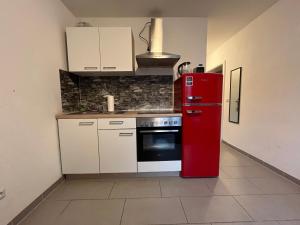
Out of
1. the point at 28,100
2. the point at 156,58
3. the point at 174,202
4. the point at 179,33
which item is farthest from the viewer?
the point at 179,33

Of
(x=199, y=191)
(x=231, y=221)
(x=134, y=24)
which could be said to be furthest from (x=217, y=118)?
(x=134, y=24)

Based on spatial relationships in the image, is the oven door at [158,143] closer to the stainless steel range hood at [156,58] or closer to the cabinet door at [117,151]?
the cabinet door at [117,151]

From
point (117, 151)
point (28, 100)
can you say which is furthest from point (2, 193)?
point (117, 151)

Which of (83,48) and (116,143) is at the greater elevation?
(83,48)

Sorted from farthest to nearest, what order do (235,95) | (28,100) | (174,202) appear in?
(235,95)
(174,202)
(28,100)

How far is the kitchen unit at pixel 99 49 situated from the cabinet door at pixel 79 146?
2.59ft

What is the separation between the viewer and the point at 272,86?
7.92 ft

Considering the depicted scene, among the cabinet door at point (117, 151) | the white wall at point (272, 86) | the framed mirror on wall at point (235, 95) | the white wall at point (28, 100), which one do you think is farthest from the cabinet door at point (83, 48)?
the framed mirror on wall at point (235, 95)

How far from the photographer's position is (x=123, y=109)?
2.79 meters

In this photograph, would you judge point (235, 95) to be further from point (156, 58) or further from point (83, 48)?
point (83, 48)

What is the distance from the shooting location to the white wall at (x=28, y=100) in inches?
53.4

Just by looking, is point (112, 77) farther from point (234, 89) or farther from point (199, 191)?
point (234, 89)

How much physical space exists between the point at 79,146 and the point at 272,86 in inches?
113

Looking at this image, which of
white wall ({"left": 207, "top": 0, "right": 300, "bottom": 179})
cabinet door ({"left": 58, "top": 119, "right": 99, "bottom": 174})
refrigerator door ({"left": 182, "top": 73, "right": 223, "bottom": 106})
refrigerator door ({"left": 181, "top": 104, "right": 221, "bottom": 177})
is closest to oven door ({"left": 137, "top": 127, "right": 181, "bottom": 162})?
refrigerator door ({"left": 181, "top": 104, "right": 221, "bottom": 177})
